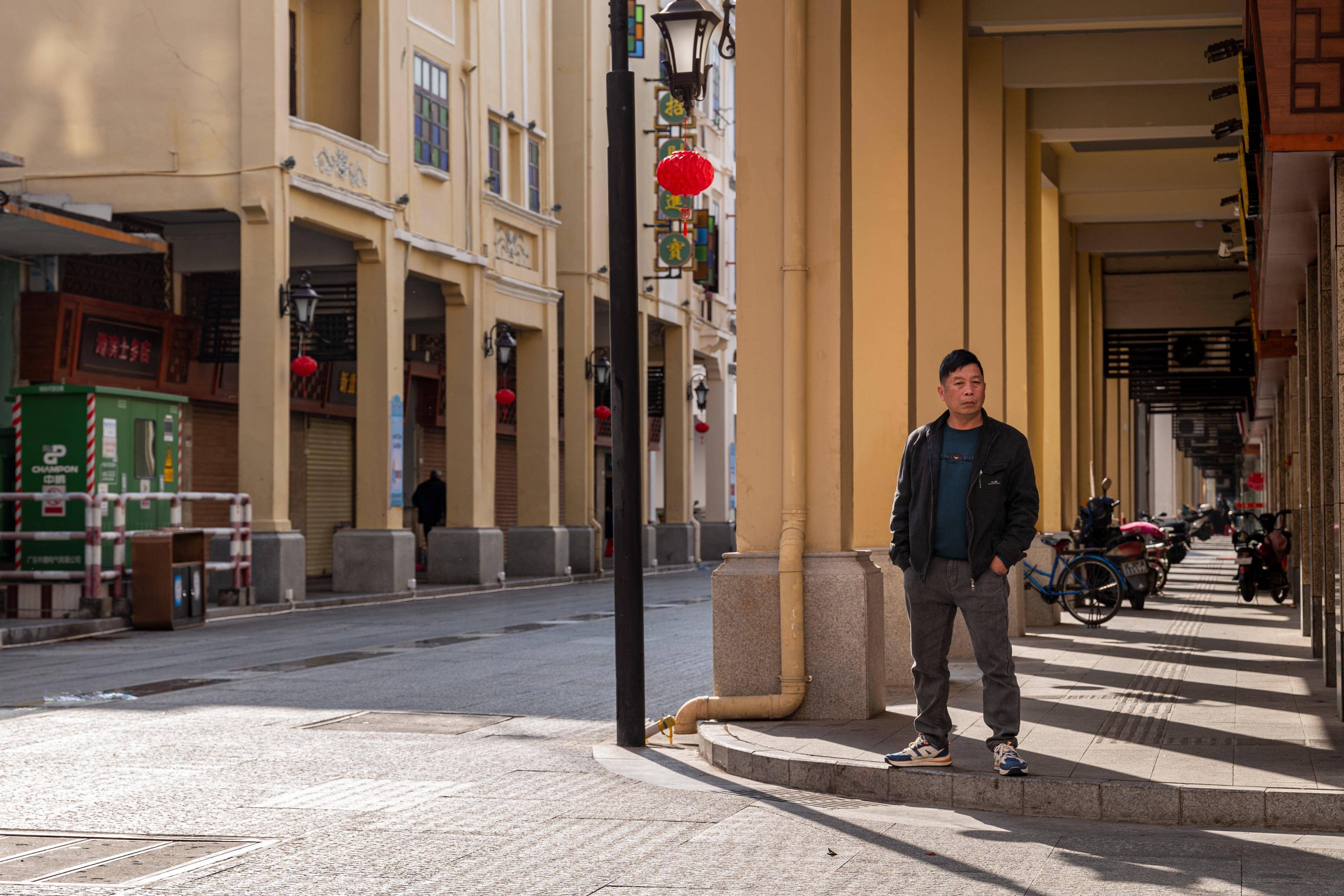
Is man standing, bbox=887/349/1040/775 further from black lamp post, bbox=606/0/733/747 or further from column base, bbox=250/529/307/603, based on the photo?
column base, bbox=250/529/307/603

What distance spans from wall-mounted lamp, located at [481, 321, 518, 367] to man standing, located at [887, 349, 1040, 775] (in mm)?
21579

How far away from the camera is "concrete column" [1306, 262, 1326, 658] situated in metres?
10.9

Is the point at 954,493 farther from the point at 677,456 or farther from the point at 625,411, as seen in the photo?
the point at 677,456

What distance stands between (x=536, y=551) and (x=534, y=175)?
23.6 ft

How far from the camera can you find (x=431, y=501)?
1176 inches

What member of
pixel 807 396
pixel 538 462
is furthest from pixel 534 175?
pixel 807 396

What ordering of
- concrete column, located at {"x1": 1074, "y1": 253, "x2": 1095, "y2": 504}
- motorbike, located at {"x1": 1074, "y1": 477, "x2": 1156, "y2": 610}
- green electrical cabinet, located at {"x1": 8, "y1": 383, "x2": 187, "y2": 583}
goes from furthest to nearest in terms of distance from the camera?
concrete column, located at {"x1": 1074, "y1": 253, "x2": 1095, "y2": 504}, motorbike, located at {"x1": 1074, "y1": 477, "x2": 1156, "y2": 610}, green electrical cabinet, located at {"x1": 8, "y1": 383, "x2": 187, "y2": 583}

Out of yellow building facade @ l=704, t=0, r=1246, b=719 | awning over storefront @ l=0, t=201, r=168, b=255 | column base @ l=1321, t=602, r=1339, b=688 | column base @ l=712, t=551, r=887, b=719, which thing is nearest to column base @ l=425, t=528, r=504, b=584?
awning over storefront @ l=0, t=201, r=168, b=255

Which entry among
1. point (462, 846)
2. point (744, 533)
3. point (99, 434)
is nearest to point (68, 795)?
point (462, 846)

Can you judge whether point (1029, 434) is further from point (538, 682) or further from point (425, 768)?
point (425, 768)

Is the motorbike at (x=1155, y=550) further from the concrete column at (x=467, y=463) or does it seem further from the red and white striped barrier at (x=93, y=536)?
the red and white striped barrier at (x=93, y=536)

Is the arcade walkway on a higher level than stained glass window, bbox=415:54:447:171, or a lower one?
lower

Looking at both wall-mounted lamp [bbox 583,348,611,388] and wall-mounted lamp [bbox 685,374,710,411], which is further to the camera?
wall-mounted lamp [bbox 685,374,710,411]

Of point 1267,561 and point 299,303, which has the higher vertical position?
point 299,303
